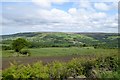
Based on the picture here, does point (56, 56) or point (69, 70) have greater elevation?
point (69, 70)

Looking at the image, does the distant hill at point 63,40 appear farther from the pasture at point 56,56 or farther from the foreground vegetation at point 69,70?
the foreground vegetation at point 69,70

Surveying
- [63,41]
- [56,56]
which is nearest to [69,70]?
[56,56]

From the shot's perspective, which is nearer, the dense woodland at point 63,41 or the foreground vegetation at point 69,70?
the foreground vegetation at point 69,70

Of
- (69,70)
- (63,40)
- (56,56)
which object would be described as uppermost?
(63,40)

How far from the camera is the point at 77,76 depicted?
26.3 feet

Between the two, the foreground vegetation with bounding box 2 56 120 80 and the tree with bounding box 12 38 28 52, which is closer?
the foreground vegetation with bounding box 2 56 120 80

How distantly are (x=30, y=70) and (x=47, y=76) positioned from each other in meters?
0.49

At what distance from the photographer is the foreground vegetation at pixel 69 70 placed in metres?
7.02

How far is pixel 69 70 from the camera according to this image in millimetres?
7945

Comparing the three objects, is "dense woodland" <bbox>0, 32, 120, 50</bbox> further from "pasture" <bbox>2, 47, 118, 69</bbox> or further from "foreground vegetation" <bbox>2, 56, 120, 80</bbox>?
"foreground vegetation" <bbox>2, 56, 120, 80</bbox>

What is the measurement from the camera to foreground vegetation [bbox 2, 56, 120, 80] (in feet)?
23.0

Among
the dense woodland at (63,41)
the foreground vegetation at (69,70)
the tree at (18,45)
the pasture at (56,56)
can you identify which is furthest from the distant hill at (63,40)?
the foreground vegetation at (69,70)

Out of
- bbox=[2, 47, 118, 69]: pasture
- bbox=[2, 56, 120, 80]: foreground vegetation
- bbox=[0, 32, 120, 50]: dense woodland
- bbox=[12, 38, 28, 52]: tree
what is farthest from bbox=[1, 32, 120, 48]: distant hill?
bbox=[2, 56, 120, 80]: foreground vegetation

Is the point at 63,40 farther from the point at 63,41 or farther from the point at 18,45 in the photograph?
the point at 18,45
